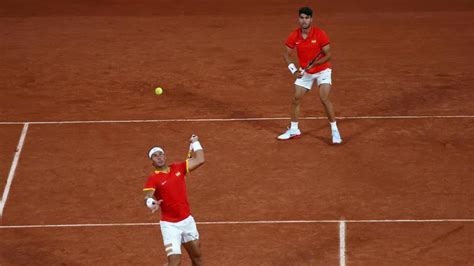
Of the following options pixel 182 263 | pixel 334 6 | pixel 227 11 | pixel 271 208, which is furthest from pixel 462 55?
pixel 182 263

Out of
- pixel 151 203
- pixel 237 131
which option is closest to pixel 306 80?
pixel 237 131

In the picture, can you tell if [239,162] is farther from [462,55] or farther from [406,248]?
[462,55]

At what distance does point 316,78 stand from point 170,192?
20.4 feet

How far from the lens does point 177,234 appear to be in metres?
16.9

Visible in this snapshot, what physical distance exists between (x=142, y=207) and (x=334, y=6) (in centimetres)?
1195

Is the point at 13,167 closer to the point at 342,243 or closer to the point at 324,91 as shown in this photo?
the point at 324,91

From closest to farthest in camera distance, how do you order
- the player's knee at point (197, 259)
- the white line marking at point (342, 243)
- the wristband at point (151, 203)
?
the wristband at point (151, 203) → the player's knee at point (197, 259) → the white line marking at point (342, 243)

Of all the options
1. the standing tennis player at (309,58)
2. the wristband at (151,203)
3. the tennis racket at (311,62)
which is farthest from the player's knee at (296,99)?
the wristband at (151,203)

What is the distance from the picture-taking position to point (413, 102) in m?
24.6

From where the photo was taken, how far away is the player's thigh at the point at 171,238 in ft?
55.3

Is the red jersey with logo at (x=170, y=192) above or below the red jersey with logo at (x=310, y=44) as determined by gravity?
below

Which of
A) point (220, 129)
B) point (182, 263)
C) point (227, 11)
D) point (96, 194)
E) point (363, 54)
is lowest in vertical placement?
point (182, 263)

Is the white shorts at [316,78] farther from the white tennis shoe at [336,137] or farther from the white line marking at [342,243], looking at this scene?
the white line marking at [342,243]

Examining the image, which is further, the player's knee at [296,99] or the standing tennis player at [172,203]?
the player's knee at [296,99]
